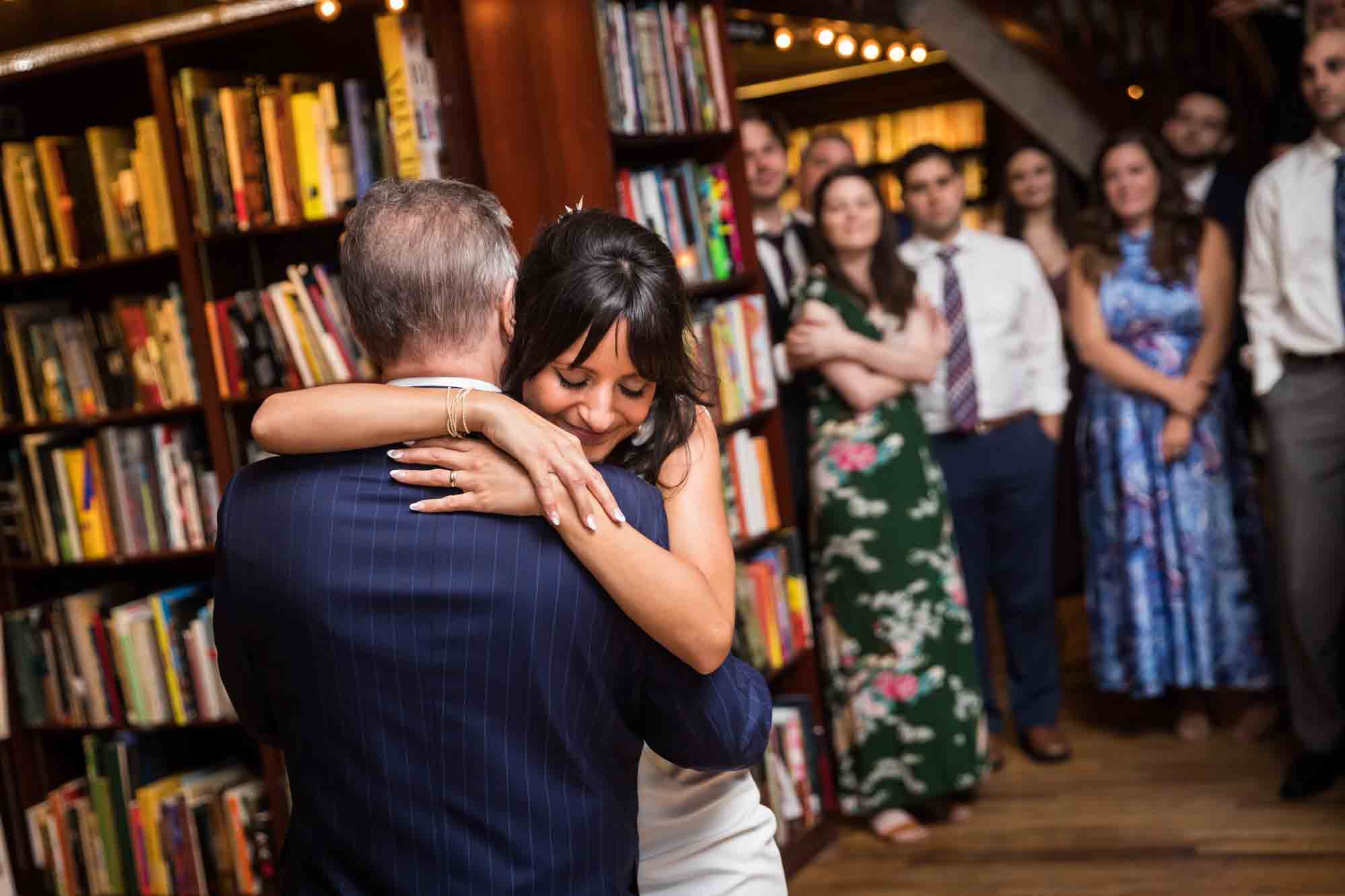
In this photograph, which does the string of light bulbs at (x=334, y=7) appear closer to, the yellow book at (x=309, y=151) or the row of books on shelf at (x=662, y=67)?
the yellow book at (x=309, y=151)

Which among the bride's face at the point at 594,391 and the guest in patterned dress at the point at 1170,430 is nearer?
the bride's face at the point at 594,391

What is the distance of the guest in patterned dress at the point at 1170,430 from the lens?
365cm

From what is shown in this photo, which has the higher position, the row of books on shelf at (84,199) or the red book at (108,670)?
the row of books on shelf at (84,199)

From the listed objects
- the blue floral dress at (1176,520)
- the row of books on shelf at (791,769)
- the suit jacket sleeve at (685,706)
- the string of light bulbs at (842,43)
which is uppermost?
the string of light bulbs at (842,43)

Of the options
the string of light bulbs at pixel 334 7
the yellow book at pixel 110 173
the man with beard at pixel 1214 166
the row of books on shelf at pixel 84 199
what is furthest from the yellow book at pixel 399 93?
the man with beard at pixel 1214 166

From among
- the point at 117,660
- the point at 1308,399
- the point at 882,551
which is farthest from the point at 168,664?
the point at 1308,399

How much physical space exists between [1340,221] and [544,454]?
269 cm

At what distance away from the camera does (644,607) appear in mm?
1231

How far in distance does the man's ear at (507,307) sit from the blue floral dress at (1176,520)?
2.77 m

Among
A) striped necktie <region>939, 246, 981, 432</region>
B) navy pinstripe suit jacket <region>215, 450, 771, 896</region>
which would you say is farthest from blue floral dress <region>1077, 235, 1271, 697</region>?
navy pinstripe suit jacket <region>215, 450, 771, 896</region>

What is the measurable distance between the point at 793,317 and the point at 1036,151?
5.08 feet

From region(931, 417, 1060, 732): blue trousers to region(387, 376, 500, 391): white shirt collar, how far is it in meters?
2.55

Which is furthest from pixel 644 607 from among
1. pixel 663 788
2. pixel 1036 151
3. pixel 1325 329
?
A: pixel 1036 151

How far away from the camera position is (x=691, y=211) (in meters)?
3.19
